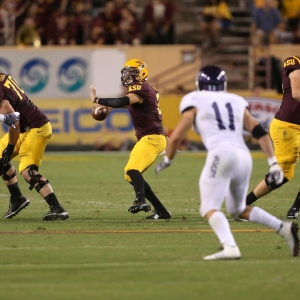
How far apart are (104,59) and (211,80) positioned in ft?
50.1

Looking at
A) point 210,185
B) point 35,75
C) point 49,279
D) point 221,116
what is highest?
point 221,116

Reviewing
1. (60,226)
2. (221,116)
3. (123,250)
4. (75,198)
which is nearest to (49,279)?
(123,250)

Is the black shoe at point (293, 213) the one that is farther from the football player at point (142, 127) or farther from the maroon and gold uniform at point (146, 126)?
the maroon and gold uniform at point (146, 126)

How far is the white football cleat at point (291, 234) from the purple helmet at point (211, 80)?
4.08ft

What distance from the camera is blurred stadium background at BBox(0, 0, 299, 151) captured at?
21.3 meters

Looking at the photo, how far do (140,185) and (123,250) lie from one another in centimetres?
206

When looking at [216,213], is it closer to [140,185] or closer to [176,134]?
[176,134]

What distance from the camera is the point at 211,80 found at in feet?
22.5

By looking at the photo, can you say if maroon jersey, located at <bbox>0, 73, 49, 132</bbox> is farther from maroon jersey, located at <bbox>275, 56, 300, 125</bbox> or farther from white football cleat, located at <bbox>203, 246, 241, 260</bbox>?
white football cleat, located at <bbox>203, 246, 241, 260</bbox>

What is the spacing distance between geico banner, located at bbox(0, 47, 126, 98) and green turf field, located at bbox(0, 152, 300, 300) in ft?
33.5

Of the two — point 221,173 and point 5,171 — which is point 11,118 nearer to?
point 5,171

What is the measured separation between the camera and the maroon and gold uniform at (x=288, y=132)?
925 centimetres

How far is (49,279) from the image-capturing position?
5.99 m

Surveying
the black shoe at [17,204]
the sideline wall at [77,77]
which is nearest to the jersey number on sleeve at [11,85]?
the black shoe at [17,204]
